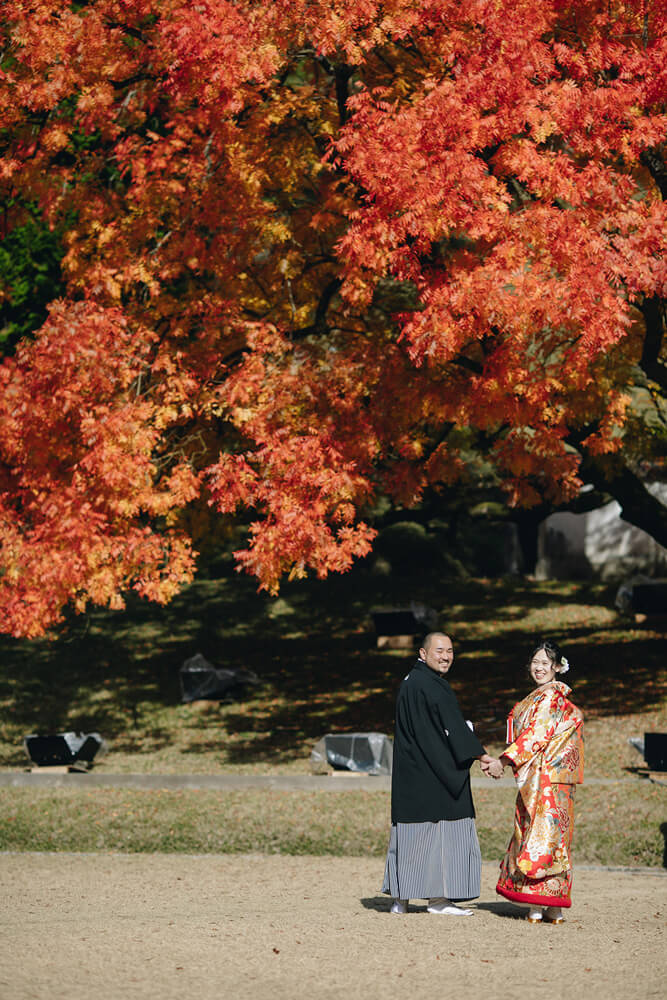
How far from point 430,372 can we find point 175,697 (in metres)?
7.81

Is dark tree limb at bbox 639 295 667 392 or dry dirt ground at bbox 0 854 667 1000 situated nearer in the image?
dry dirt ground at bbox 0 854 667 1000

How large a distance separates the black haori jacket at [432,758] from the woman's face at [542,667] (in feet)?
1.67

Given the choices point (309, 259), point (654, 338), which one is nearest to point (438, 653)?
point (654, 338)

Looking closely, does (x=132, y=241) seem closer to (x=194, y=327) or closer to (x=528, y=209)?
(x=194, y=327)

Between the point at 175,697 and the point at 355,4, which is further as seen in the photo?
the point at 175,697

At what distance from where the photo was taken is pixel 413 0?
428 inches

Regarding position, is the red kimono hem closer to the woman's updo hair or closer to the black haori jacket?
the black haori jacket

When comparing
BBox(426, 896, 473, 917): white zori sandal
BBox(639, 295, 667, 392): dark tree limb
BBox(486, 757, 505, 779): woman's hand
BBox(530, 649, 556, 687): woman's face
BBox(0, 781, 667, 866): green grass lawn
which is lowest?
BBox(0, 781, 667, 866): green grass lawn

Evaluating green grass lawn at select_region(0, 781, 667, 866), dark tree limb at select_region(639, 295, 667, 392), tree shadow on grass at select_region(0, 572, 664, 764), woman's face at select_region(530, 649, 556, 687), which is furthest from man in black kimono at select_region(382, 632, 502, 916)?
tree shadow on grass at select_region(0, 572, 664, 764)

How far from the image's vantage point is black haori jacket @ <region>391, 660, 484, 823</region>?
7.50 meters

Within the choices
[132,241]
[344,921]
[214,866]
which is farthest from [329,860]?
[132,241]

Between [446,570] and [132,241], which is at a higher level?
[132,241]

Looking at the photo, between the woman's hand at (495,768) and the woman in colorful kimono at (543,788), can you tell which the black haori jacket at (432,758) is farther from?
the woman in colorful kimono at (543,788)

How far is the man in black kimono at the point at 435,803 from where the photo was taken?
294 inches
